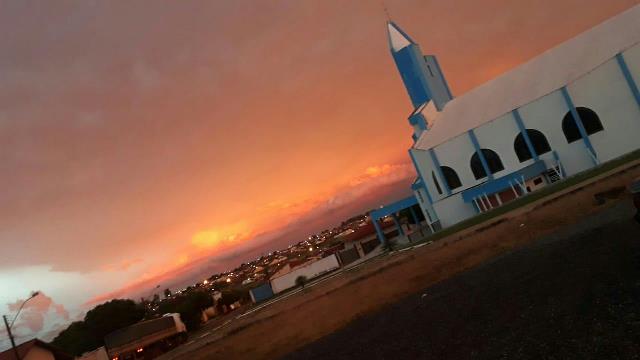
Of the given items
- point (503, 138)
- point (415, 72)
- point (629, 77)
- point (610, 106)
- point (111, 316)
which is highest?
point (415, 72)

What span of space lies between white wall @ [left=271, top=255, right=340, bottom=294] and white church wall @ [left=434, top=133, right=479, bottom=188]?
23.3m

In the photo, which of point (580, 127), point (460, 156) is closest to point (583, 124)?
point (580, 127)

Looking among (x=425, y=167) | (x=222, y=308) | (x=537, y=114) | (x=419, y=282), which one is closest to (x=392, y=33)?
(x=425, y=167)

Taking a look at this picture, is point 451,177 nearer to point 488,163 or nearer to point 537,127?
point 488,163

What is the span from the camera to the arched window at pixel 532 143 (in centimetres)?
4152

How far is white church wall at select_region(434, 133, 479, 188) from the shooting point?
150ft

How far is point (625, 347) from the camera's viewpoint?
6.49 metres

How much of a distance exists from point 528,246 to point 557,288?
24.3 feet

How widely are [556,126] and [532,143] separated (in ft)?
8.26

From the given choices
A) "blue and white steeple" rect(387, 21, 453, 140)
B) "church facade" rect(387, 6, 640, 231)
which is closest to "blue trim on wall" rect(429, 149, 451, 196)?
"church facade" rect(387, 6, 640, 231)

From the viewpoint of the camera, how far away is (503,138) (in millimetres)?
43469

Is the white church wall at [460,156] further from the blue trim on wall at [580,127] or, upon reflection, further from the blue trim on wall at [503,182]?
the blue trim on wall at [580,127]

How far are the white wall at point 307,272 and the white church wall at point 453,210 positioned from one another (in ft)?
70.6

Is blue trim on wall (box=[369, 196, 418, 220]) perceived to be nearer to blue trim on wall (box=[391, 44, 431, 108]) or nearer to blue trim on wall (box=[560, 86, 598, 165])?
blue trim on wall (box=[391, 44, 431, 108])
